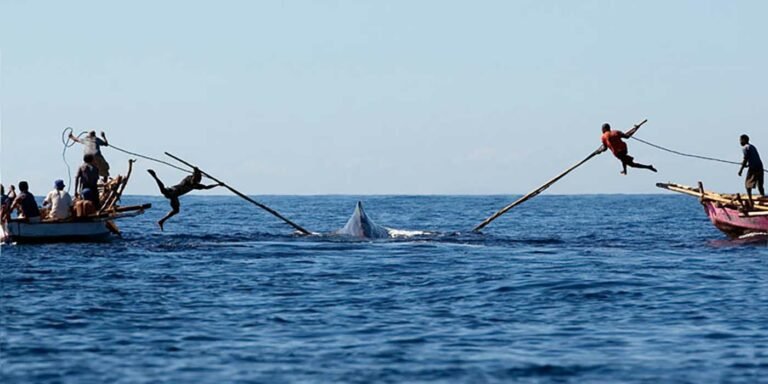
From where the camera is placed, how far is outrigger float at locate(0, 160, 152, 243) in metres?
30.0

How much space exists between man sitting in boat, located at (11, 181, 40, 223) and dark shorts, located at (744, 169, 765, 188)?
1935 centimetres

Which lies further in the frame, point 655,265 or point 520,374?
point 655,265

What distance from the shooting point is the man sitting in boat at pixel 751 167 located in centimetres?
3222

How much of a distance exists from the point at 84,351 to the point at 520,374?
18.0 feet

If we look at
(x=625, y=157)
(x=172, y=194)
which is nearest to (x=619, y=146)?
(x=625, y=157)

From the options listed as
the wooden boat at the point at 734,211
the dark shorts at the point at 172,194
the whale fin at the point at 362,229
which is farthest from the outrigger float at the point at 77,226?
the wooden boat at the point at 734,211

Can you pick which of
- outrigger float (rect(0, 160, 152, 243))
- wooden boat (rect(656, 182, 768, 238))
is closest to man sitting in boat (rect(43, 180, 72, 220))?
outrigger float (rect(0, 160, 152, 243))

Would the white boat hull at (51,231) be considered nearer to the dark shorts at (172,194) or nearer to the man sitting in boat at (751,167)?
the dark shorts at (172,194)

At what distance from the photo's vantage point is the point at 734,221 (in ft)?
108

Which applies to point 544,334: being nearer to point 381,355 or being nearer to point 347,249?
point 381,355

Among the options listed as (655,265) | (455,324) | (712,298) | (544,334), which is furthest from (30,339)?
(655,265)

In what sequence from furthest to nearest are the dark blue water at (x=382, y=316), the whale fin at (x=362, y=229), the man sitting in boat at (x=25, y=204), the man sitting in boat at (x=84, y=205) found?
1. the whale fin at (x=362, y=229)
2. the man sitting in boat at (x=84, y=205)
3. the man sitting in boat at (x=25, y=204)
4. the dark blue water at (x=382, y=316)

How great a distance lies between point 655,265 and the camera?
25.9 m

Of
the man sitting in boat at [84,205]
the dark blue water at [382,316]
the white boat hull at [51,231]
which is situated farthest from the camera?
the man sitting in boat at [84,205]
